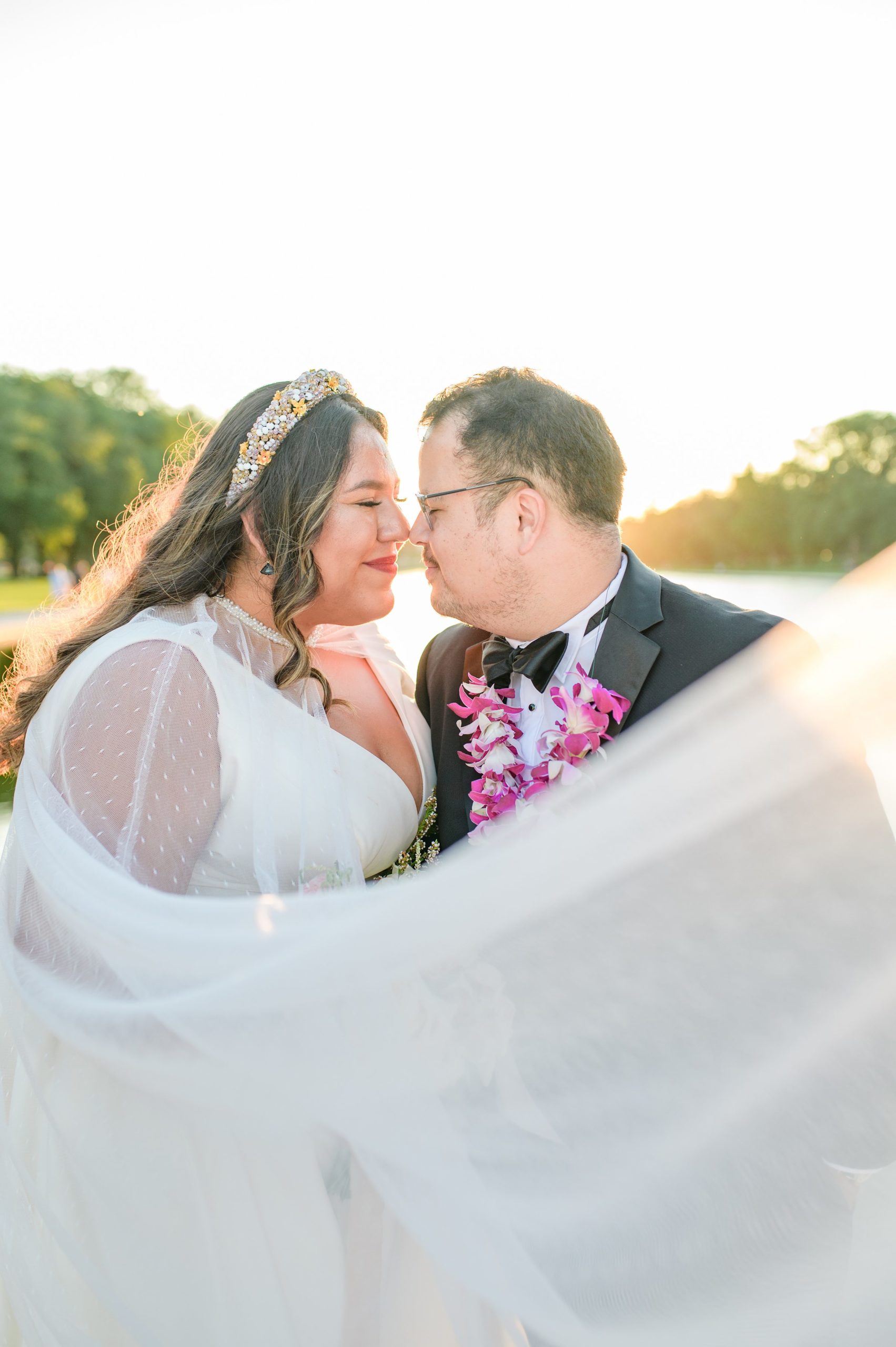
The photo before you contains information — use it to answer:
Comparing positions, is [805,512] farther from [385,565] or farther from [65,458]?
[385,565]

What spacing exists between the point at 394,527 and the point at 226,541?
0.51m

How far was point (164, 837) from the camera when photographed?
231 cm

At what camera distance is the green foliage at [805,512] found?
5444 cm

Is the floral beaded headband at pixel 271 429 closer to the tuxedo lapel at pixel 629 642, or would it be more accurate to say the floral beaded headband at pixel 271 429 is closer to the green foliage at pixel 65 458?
the tuxedo lapel at pixel 629 642

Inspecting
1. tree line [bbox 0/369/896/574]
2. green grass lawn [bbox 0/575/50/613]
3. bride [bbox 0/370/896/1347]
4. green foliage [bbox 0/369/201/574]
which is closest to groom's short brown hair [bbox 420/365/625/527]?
bride [bbox 0/370/896/1347]

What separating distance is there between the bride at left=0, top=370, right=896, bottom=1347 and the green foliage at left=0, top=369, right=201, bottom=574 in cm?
4009

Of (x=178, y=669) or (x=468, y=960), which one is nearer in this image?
(x=468, y=960)

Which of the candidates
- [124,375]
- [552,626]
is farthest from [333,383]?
[124,375]

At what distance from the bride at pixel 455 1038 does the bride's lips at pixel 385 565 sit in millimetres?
717

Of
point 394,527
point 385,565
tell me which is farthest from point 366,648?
point 394,527

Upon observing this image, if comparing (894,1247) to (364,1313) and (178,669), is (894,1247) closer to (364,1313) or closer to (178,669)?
(364,1313)

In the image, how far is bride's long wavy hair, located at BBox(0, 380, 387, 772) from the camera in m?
2.76

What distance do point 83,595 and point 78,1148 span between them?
1715mm

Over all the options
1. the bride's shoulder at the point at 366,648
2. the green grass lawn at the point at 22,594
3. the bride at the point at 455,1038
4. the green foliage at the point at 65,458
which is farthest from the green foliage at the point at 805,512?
the bride at the point at 455,1038
